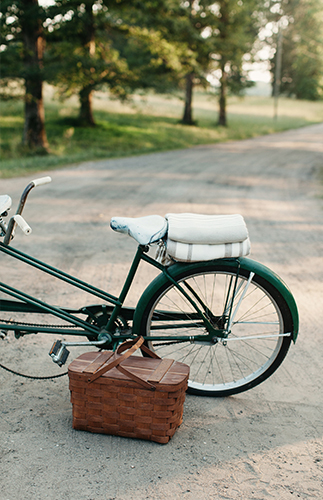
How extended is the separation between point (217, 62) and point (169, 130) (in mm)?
6484

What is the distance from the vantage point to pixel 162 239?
108 inches

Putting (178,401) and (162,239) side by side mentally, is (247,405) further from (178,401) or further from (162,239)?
(162,239)

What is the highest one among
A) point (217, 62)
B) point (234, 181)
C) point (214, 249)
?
point (217, 62)

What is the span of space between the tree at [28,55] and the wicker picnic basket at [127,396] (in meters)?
14.7

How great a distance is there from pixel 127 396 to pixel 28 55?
52.8ft

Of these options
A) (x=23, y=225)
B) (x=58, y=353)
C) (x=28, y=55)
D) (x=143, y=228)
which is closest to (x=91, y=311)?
(x=58, y=353)

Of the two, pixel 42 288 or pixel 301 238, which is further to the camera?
pixel 301 238

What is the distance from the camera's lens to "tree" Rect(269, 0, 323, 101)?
182 ft

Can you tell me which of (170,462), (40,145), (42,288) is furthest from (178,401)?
(40,145)

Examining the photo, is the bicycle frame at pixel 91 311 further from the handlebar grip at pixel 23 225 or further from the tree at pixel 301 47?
the tree at pixel 301 47

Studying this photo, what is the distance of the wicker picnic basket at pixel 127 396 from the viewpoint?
2498 millimetres

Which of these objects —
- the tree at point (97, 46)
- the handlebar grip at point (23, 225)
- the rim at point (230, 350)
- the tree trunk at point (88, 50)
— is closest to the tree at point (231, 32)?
the tree at point (97, 46)

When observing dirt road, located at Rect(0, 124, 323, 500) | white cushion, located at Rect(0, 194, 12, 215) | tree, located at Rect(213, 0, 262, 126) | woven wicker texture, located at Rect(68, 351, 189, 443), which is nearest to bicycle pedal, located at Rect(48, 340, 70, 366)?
woven wicker texture, located at Rect(68, 351, 189, 443)

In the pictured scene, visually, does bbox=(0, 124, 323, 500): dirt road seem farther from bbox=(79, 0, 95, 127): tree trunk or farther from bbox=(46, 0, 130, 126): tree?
bbox=(79, 0, 95, 127): tree trunk
